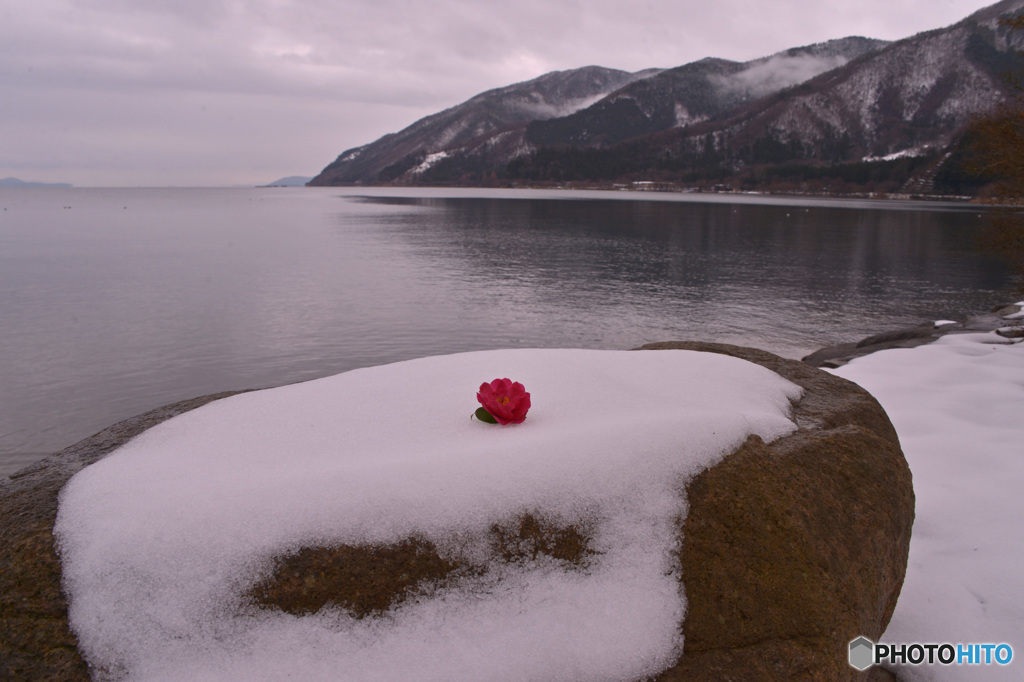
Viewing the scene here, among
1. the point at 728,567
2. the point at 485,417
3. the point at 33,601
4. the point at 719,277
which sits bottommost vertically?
the point at 719,277

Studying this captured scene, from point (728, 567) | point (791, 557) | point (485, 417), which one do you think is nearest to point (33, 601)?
point (485, 417)

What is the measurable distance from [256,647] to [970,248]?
69049 mm

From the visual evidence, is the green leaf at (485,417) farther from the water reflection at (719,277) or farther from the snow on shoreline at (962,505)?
the water reflection at (719,277)

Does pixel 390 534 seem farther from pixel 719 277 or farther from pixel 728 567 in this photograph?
pixel 719 277

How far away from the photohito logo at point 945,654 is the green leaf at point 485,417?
3.21 meters

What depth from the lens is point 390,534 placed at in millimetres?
3074

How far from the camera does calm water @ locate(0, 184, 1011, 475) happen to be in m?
18.2

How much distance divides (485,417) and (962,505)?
5.48 metres

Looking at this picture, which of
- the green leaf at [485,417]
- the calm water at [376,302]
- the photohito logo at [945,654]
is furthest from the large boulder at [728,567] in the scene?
the calm water at [376,302]

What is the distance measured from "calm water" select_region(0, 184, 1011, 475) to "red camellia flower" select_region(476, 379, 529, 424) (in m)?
13.2

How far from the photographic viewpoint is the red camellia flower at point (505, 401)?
3912 mm

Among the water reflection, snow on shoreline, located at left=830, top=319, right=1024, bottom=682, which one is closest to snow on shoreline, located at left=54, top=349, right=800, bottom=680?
snow on shoreline, located at left=830, top=319, right=1024, bottom=682

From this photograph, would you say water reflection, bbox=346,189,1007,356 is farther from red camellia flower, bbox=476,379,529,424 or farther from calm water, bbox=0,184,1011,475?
red camellia flower, bbox=476,379,529,424

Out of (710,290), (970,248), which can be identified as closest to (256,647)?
(710,290)
